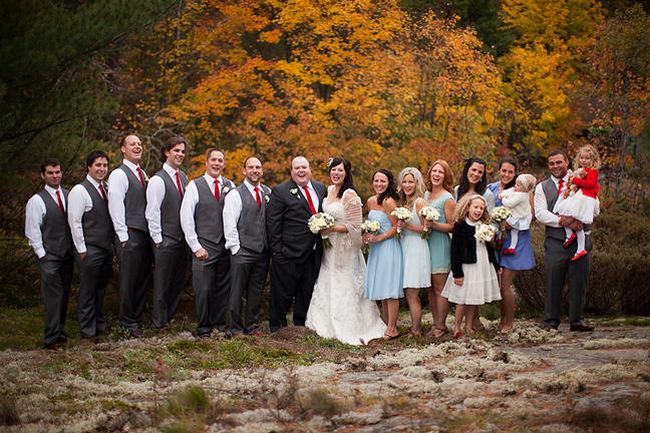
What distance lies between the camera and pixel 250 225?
409 inches

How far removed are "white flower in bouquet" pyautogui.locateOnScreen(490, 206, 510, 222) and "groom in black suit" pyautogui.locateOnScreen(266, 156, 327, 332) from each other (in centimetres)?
210

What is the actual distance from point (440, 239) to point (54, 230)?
4.40 meters

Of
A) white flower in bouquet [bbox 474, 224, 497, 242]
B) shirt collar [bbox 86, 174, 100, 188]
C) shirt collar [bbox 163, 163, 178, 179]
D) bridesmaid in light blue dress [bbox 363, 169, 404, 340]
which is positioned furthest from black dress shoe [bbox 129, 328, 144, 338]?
white flower in bouquet [bbox 474, 224, 497, 242]

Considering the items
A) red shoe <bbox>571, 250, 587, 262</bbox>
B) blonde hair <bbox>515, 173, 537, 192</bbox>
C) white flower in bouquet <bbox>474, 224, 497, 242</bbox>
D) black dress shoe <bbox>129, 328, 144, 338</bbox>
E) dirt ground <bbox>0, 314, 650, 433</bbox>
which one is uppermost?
blonde hair <bbox>515, 173, 537, 192</bbox>

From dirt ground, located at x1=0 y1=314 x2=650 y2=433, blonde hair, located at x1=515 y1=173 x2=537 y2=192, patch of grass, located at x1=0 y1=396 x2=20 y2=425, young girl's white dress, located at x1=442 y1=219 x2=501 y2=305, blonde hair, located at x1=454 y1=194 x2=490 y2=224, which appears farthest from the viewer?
blonde hair, located at x1=515 y1=173 x2=537 y2=192

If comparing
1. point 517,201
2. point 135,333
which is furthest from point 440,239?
point 135,333

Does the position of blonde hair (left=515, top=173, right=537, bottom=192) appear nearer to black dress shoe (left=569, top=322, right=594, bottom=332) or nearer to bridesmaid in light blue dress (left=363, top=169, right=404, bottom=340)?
bridesmaid in light blue dress (left=363, top=169, right=404, bottom=340)

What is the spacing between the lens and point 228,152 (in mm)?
20422

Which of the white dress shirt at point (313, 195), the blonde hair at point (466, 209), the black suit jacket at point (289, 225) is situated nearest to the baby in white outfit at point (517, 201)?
the blonde hair at point (466, 209)

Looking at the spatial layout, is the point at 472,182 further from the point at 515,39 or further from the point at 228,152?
the point at 515,39

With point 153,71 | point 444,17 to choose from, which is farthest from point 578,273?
point 444,17

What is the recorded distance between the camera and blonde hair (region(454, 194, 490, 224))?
9609 millimetres

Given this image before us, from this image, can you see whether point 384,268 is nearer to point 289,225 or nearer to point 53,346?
point 289,225

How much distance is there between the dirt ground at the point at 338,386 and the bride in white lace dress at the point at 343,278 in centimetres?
61
